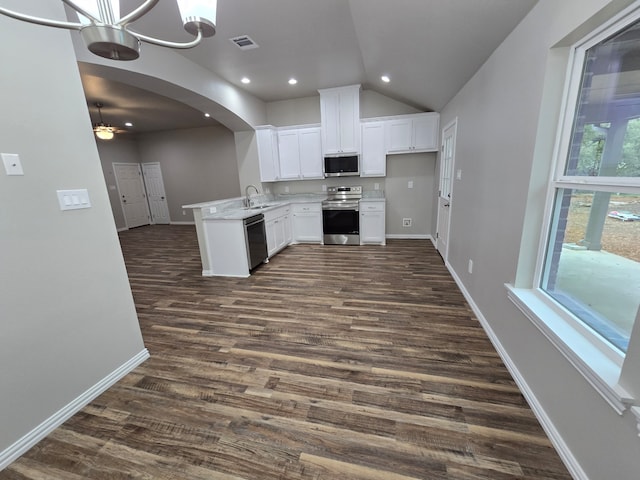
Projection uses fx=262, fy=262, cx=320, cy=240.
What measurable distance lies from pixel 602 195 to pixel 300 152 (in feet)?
15.5

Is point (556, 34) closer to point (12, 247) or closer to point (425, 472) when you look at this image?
point (425, 472)

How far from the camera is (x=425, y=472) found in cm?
126

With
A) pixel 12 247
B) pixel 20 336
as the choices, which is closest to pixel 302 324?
pixel 20 336

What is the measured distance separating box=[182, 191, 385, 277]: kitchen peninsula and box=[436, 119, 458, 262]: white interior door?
1020 millimetres

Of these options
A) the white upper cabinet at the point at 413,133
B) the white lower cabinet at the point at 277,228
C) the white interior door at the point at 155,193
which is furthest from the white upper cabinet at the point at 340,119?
the white interior door at the point at 155,193

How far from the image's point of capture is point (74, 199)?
1.66 meters

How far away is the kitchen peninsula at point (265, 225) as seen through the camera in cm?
371

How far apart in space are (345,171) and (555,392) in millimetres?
4414

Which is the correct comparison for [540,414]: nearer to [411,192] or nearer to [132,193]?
[411,192]

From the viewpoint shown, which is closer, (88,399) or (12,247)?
(12,247)

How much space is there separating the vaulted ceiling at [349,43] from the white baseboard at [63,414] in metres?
3.07

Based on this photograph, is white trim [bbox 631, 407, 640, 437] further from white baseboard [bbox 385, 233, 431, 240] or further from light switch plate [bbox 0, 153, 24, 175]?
white baseboard [bbox 385, 233, 431, 240]

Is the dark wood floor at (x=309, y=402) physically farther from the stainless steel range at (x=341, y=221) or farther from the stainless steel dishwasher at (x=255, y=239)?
the stainless steel range at (x=341, y=221)

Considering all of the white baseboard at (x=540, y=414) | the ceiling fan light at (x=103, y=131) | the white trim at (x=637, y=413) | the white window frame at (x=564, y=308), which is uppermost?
the ceiling fan light at (x=103, y=131)
